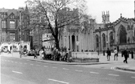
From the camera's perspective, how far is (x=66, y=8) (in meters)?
40.2

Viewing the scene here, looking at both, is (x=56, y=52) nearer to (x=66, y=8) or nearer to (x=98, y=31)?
(x=66, y=8)

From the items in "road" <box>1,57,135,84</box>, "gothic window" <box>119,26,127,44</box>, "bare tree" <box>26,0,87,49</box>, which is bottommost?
"road" <box>1,57,135,84</box>

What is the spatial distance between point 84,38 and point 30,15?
38796 mm

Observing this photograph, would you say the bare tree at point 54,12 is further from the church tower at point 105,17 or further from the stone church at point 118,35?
the church tower at point 105,17

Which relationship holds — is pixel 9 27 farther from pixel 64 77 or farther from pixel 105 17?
pixel 64 77

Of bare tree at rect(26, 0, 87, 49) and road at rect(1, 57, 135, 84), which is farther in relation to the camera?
bare tree at rect(26, 0, 87, 49)

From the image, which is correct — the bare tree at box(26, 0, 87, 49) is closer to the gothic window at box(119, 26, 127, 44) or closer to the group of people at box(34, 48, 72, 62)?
the group of people at box(34, 48, 72, 62)

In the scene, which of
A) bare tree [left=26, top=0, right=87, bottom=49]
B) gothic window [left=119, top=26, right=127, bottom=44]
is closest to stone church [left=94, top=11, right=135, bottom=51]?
gothic window [left=119, top=26, right=127, bottom=44]

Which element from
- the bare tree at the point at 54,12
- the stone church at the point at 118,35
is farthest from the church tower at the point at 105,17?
the bare tree at the point at 54,12

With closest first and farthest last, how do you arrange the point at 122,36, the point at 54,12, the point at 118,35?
the point at 54,12 → the point at 122,36 → the point at 118,35

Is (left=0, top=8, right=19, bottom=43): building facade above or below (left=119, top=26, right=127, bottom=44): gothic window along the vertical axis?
above

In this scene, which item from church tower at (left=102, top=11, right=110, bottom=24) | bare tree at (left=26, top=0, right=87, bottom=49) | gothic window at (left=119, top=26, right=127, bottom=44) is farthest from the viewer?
church tower at (left=102, top=11, right=110, bottom=24)


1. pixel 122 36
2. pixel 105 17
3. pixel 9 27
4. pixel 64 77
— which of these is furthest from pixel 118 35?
pixel 64 77

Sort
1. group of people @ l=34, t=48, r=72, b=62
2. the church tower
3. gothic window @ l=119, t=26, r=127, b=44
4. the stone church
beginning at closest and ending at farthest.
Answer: group of people @ l=34, t=48, r=72, b=62
the stone church
gothic window @ l=119, t=26, r=127, b=44
the church tower
